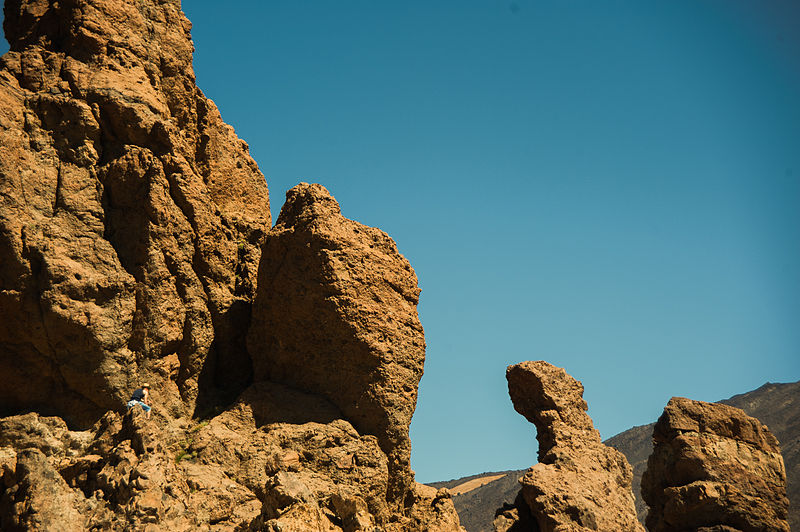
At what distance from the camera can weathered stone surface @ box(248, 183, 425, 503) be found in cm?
1855

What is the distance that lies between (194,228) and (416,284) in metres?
5.25

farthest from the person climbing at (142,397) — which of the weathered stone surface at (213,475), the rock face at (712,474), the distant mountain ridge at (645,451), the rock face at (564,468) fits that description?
the distant mountain ridge at (645,451)

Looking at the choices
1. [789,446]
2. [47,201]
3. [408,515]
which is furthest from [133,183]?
[789,446]

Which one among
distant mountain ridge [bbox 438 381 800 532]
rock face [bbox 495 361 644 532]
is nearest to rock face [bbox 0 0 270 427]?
rock face [bbox 495 361 644 532]

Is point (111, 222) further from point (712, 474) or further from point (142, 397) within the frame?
point (712, 474)

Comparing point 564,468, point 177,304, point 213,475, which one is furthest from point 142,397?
point 564,468

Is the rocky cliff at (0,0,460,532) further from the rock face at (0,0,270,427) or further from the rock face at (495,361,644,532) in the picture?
the rock face at (495,361,644,532)

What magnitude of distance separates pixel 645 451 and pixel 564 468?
50.3 meters

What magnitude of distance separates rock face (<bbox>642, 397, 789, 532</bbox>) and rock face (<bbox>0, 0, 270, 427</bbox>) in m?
11.2

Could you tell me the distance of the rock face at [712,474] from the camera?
71.8 ft

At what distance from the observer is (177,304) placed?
60.4 feet

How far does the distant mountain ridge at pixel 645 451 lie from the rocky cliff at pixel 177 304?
38.4 m

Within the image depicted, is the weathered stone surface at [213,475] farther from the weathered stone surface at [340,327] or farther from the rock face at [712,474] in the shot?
the rock face at [712,474]

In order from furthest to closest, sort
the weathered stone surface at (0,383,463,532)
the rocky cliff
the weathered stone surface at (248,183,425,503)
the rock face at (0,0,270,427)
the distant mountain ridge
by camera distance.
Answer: the distant mountain ridge
the weathered stone surface at (248,183,425,503)
the rock face at (0,0,270,427)
the rocky cliff
the weathered stone surface at (0,383,463,532)
